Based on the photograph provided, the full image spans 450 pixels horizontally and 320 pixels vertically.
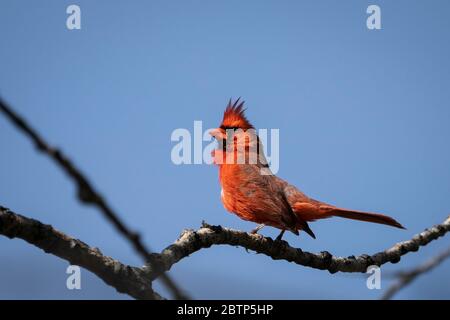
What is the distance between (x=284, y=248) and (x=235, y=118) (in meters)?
2.48

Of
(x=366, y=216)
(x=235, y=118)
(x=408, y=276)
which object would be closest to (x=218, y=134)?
(x=235, y=118)

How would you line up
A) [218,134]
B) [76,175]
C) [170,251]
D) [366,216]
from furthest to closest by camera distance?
[218,134] → [366,216] → [170,251] → [76,175]

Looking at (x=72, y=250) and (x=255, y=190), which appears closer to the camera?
(x=72, y=250)

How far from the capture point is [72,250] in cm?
177

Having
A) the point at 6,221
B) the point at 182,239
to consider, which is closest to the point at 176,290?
the point at 6,221

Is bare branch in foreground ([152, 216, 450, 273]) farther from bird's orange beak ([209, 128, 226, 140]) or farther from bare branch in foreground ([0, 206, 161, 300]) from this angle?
bird's orange beak ([209, 128, 226, 140])

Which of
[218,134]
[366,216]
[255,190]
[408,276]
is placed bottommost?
[408,276]

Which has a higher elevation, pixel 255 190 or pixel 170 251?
pixel 255 190

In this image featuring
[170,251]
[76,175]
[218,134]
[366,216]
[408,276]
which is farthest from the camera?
[218,134]

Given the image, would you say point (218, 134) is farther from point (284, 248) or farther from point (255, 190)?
point (284, 248)

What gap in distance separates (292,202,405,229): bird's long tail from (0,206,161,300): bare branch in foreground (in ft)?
10.1

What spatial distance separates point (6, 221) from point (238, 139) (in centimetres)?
425

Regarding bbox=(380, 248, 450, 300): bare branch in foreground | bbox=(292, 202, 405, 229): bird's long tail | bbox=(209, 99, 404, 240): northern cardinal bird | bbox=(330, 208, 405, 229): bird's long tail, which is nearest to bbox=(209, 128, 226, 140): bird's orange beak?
bbox=(209, 99, 404, 240): northern cardinal bird
